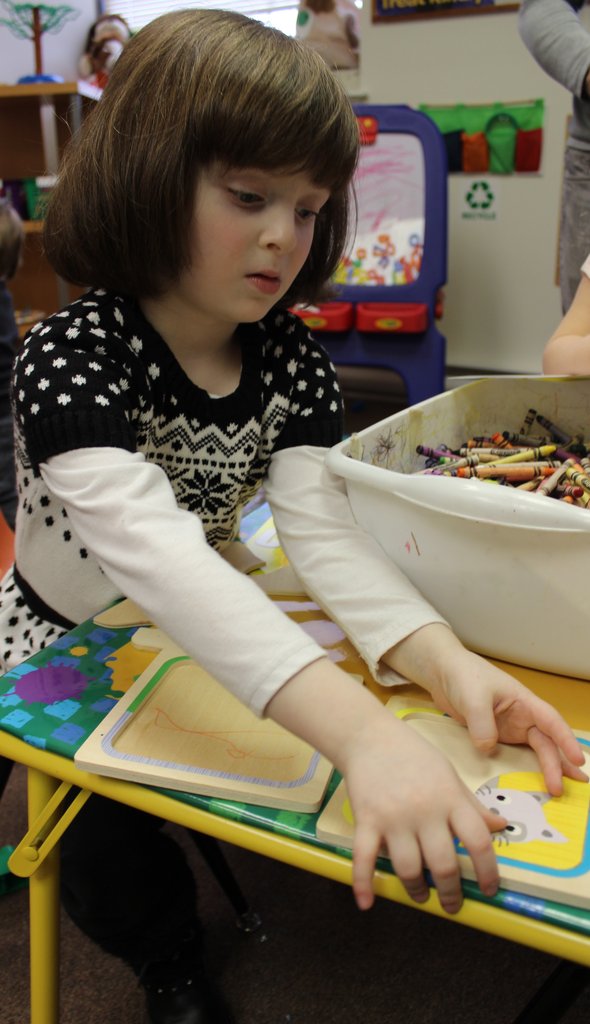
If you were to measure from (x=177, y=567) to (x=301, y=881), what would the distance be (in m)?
0.66

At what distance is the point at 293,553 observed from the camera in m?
0.65

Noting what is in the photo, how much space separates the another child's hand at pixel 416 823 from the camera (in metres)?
0.36

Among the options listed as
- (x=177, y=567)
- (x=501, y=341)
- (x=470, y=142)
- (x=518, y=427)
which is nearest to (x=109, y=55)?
(x=470, y=142)

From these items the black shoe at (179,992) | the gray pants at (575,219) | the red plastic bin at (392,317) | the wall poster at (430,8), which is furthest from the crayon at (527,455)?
the wall poster at (430,8)

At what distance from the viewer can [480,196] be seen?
8.69ft

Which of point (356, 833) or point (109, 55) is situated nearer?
point (356, 833)

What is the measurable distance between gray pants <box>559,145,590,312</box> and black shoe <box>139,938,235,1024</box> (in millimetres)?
1087

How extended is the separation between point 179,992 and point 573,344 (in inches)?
29.9

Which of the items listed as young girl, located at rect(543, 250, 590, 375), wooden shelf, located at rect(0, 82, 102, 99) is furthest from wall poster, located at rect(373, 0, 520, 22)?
young girl, located at rect(543, 250, 590, 375)

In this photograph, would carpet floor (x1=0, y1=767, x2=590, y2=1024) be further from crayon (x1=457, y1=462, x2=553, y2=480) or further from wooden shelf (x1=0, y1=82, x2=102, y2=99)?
wooden shelf (x1=0, y1=82, x2=102, y2=99)

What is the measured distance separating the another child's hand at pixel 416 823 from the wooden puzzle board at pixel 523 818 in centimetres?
1

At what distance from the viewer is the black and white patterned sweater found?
0.54 metres

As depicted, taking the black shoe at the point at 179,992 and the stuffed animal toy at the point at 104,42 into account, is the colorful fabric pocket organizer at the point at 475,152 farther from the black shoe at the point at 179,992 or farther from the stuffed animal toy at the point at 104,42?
the black shoe at the point at 179,992

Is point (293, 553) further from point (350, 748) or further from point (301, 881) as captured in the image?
point (301, 881)
